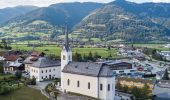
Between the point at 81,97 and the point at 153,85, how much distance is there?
827 inches

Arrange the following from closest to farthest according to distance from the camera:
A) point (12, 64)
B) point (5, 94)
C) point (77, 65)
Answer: point (5, 94)
point (77, 65)
point (12, 64)

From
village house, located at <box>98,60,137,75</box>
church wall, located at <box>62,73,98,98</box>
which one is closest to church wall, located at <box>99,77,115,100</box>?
church wall, located at <box>62,73,98,98</box>

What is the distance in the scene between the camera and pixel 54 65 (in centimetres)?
7906

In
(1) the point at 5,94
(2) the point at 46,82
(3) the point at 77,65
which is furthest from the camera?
(2) the point at 46,82

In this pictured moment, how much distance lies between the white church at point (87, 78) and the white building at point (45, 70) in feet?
32.2

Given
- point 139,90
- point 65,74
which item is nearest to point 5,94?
point 65,74

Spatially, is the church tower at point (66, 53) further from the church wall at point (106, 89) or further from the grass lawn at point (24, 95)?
the church wall at point (106, 89)

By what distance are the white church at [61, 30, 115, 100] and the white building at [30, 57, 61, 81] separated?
387 inches

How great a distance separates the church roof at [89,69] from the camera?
199 ft

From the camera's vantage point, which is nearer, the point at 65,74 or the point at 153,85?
the point at 65,74

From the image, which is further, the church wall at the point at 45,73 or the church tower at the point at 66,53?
the church wall at the point at 45,73

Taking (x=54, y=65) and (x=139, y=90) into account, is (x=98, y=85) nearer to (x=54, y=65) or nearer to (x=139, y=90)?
(x=139, y=90)

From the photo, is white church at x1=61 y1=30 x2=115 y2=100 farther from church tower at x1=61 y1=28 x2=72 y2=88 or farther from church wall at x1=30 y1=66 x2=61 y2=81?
church wall at x1=30 y1=66 x2=61 y2=81

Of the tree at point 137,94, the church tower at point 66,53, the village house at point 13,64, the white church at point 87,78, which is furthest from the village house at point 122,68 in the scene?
the white church at point 87,78
